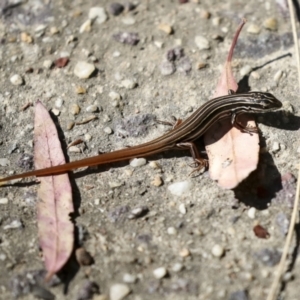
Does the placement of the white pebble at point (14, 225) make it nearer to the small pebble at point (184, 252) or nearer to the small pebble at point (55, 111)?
the small pebble at point (55, 111)

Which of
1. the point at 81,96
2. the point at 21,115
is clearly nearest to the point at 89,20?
the point at 81,96

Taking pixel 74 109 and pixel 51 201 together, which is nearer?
pixel 51 201

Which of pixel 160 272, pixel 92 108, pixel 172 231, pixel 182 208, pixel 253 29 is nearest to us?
pixel 160 272

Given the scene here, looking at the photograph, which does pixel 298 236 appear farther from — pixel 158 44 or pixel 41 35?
pixel 41 35

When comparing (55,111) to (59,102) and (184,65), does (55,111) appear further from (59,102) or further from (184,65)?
(184,65)

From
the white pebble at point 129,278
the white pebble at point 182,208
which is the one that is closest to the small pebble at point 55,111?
the white pebble at point 182,208

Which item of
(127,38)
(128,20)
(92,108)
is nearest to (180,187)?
(92,108)

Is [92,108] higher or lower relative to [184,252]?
higher
